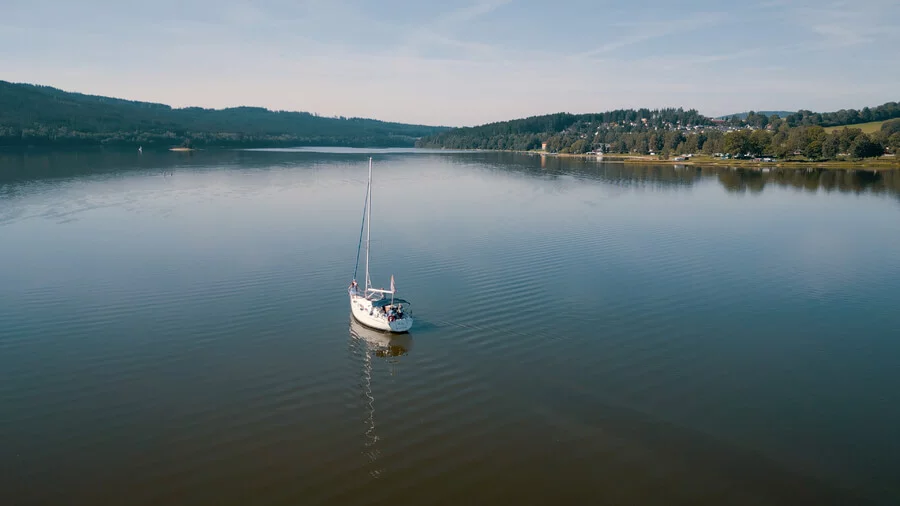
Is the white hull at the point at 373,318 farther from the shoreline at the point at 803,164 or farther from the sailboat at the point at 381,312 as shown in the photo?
the shoreline at the point at 803,164

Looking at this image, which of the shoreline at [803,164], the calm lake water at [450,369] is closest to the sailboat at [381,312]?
the calm lake water at [450,369]

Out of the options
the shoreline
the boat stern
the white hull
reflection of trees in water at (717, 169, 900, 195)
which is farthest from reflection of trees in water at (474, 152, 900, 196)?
the boat stern

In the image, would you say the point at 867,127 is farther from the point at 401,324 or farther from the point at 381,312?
the point at 381,312

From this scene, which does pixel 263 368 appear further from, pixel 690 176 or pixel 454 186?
pixel 690 176

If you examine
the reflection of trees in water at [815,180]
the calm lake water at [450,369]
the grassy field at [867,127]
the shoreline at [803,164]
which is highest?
the grassy field at [867,127]

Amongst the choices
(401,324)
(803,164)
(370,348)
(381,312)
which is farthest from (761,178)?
(370,348)

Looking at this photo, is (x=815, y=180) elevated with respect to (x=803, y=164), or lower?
lower
